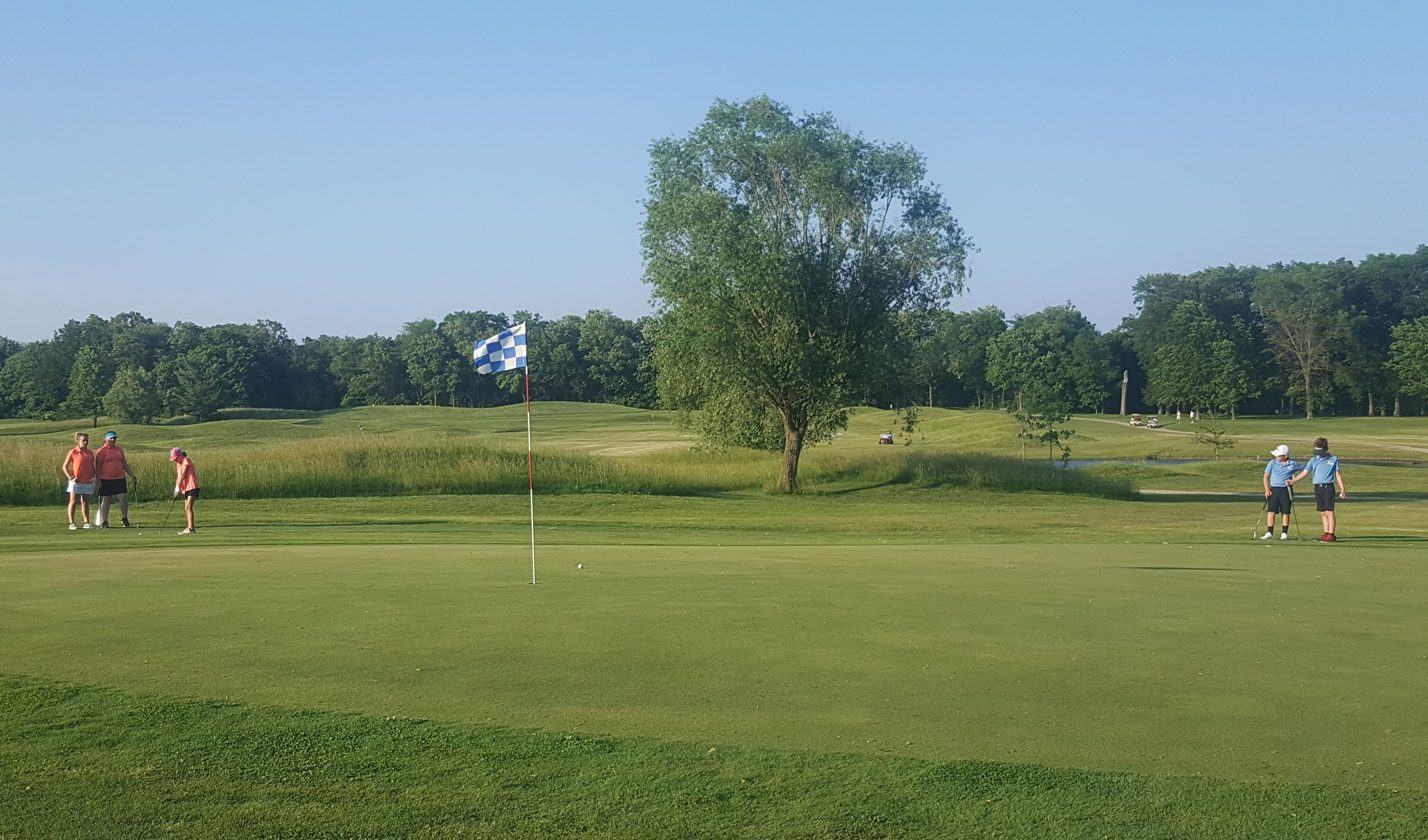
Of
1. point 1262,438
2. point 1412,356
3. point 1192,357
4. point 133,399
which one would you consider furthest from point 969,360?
point 133,399

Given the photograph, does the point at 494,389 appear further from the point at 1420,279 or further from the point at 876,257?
the point at 1420,279

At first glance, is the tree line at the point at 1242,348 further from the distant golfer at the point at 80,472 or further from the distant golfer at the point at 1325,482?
the distant golfer at the point at 80,472

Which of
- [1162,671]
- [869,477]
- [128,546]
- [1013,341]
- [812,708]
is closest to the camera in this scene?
[812,708]

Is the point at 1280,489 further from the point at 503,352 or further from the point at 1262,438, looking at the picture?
the point at 1262,438

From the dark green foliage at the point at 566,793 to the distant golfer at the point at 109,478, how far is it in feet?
66.5

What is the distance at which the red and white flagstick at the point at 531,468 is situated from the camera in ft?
42.4

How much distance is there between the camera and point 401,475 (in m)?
36.4

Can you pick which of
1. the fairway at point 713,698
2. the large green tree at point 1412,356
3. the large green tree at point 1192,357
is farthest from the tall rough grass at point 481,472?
the large green tree at point 1412,356

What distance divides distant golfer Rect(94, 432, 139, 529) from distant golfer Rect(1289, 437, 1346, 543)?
81.1ft

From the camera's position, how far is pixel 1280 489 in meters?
22.6

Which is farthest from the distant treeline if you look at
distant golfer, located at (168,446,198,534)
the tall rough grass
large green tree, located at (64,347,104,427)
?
distant golfer, located at (168,446,198,534)

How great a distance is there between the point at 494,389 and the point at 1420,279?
105037 mm

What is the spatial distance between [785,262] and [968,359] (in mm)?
95100

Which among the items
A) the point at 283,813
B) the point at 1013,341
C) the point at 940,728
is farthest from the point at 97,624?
the point at 1013,341
